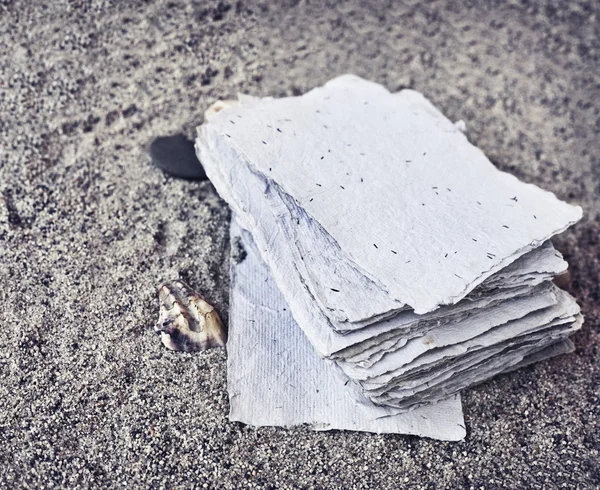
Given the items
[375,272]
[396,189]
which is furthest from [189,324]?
[396,189]

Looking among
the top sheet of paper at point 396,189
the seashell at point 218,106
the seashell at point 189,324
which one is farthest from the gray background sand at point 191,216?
the top sheet of paper at point 396,189

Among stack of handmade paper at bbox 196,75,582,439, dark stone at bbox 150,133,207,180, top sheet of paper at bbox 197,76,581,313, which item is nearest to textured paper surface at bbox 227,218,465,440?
stack of handmade paper at bbox 196,75,582,439

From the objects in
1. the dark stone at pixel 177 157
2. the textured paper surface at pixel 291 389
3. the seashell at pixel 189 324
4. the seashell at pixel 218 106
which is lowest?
the textured paper surface at pixel 291 389

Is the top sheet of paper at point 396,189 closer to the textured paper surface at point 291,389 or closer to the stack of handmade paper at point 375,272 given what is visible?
the stack of handmade paper at point 375,272

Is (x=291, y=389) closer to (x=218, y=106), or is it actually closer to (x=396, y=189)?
(x=396, y=189)

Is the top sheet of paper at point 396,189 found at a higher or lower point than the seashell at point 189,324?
Answer: higher

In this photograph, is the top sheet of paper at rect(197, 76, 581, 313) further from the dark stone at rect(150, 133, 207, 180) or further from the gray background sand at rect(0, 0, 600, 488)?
the gray background sand at rect(0, 0, 600, 488)

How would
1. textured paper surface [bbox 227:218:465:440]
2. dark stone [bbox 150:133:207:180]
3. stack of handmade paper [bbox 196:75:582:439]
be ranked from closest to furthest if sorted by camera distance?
stack of handmade paper [bbox 196:75:582:439], textured paper surface [bbox 227:218:465:440], dark stone [bbox 150:133:207:180]
